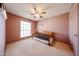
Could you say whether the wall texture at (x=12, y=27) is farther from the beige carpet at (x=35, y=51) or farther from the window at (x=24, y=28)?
the beige carpet at (x=35, y=51)

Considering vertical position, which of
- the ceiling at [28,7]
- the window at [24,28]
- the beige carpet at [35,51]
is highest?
the ceiling at [28,7]

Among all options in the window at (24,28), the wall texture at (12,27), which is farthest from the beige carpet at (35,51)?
the window at (24,28)

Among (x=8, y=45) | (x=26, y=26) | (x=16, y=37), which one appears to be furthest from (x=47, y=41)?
(x=8, y=45)

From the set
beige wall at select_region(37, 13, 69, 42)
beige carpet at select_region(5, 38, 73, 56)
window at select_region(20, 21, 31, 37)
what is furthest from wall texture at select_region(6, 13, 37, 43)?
beige wall at select_region(37, 13, 69, 42)

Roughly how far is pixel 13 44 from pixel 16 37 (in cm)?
36

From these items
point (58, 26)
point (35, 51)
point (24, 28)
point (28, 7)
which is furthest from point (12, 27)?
point (58, 26)

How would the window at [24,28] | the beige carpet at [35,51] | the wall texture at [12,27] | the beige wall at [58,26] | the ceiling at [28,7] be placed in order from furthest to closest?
1. the beige wall at [58,26]
2. the window at [24,28]
3. the wall texture at [12,27]
4. the beige carpet at [35,51]
5. the ceiling at [28,7]

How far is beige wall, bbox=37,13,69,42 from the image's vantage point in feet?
13.5

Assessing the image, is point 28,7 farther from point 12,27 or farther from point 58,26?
point 58,26

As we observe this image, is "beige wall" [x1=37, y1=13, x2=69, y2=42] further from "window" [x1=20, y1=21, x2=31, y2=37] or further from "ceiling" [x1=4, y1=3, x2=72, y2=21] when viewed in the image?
"ceiling" [x1=4, y1=3, x2=72, y2=21]

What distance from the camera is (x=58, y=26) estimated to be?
4.50m

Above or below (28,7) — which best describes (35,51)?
below

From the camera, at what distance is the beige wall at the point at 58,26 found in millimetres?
4129

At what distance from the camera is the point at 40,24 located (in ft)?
12.4
